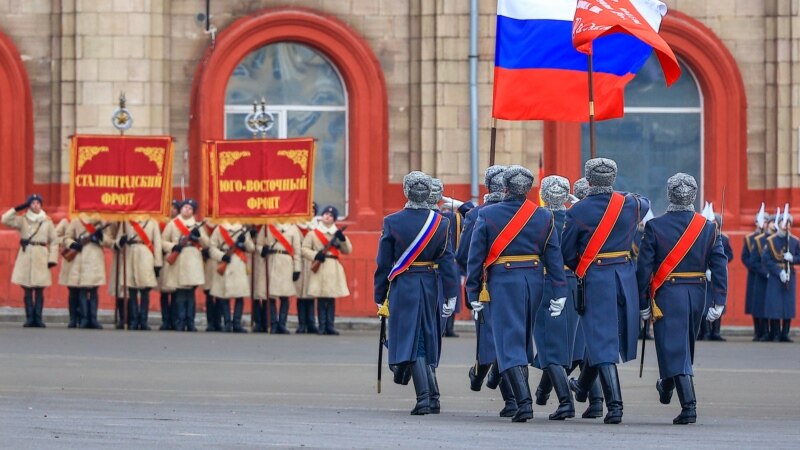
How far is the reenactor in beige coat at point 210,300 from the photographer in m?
26.5

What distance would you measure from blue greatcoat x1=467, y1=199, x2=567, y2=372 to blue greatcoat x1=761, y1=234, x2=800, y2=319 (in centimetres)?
1234

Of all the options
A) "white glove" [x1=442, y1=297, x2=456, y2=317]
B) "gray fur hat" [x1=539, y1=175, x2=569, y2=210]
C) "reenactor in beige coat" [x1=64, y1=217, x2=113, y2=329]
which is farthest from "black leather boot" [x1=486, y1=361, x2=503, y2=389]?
"reenactor in beige coat" [x1=64, y1=217, x2=113, y2=329]

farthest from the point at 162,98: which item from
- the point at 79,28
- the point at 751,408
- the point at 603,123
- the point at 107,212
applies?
the point at 751,408

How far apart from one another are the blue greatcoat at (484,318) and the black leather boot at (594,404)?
78 cm

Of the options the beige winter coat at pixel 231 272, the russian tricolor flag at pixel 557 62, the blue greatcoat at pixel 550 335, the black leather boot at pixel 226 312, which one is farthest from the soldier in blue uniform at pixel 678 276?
the black leather boot at pixel 226 312

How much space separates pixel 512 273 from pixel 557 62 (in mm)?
5838

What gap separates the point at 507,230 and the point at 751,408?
298 centimetres

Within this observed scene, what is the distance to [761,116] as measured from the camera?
99.8 ft

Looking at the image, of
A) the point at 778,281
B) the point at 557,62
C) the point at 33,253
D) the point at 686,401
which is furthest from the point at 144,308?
the point at 686,401

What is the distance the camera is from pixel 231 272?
26.4 m

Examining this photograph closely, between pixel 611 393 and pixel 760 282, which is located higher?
pixel 760 282

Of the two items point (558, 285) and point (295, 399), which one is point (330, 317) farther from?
point (558, 285)

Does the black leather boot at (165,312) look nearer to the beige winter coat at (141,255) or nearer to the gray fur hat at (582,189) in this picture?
the beige winter coat at (141,255)

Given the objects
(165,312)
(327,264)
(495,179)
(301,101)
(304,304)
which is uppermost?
(301,101)
